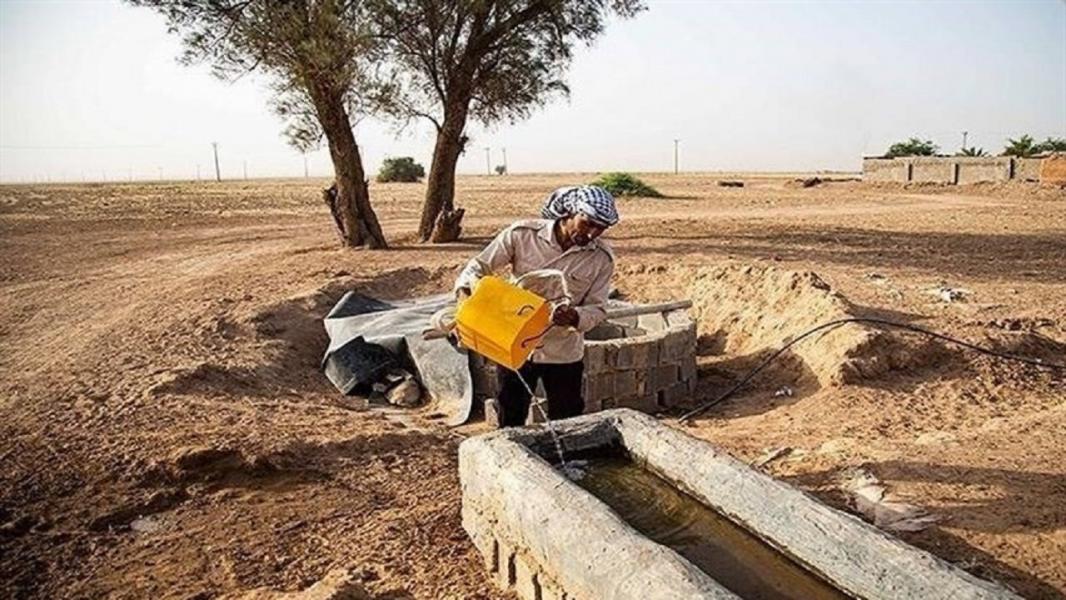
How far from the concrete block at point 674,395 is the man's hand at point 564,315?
3.21 meters

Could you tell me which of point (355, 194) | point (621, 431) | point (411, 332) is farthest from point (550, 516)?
point (355, 194)

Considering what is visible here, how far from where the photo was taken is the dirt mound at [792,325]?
6.21m

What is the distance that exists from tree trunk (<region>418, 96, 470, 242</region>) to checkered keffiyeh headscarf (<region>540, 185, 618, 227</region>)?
10.2 m

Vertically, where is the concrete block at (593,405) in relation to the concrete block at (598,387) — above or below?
below

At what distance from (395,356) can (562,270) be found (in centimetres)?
363

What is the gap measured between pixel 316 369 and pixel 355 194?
249 inches

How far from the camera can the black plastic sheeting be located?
Result: 6590mm

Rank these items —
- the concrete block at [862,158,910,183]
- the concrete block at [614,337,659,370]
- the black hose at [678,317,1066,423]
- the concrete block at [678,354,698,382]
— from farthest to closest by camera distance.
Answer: the concrete block at [862,158,910,183] < the concrete block at [678,354,698,382] < the concrete block at [614,337,659,370] < the black hose at [678,317,1066,423]

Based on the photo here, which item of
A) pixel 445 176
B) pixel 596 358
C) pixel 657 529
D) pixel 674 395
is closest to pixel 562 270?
pixel 657 529

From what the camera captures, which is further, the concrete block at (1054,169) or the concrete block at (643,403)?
the concrete block at (1054,169)

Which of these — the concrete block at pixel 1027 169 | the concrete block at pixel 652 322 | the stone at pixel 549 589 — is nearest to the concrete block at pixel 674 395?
the concrete block at pixel 652 322

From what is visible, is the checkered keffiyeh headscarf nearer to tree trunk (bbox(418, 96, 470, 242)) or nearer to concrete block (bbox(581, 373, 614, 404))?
concrete block (bbox(581, 373, 614, 404))

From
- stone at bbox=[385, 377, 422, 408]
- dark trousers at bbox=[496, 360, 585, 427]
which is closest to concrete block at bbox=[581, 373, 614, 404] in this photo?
stone at bbox=[385, 377, 422, 408]

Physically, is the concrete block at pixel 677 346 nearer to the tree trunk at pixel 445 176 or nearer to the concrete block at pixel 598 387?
the concrete block at pixel 598 387
